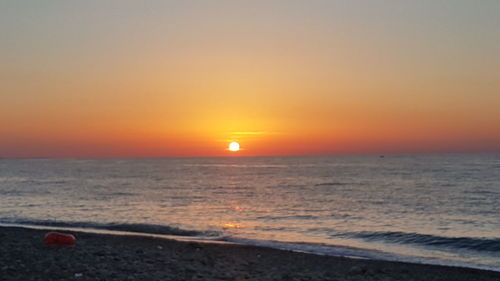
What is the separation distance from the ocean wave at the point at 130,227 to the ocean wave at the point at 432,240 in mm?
7680

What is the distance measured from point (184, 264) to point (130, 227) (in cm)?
1285

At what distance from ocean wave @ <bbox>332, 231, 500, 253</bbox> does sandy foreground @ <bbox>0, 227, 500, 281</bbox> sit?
6.12 meters

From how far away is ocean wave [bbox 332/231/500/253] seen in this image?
22.6m

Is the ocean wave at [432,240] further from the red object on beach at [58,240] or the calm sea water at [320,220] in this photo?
the red object on beach at [58,240]

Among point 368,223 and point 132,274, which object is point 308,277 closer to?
point 132,274

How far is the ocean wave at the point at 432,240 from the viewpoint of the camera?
2257cm

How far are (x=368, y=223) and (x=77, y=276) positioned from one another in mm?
21468

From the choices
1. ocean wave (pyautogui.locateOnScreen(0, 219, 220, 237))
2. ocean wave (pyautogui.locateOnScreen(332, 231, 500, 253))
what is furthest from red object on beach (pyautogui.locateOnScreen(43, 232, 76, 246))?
ocean wave (pyautogui.locateOnScreen(332, 231, 500, 253))

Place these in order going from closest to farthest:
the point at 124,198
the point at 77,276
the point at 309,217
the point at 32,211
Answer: the point at 77,276 → the point at 309,217 → the point at 32,211 → the point at 124,198

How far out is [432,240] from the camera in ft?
79.0

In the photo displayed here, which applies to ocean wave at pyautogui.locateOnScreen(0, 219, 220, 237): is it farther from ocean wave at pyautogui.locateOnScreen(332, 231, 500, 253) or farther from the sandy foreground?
ocean wave at pyautogui.locateOnScreen(332, 231, 500, 253)

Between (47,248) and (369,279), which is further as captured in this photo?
(47,248)

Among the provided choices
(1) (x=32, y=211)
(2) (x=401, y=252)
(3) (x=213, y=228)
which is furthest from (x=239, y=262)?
(1) (x=32, y=211)

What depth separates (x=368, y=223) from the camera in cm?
3027
